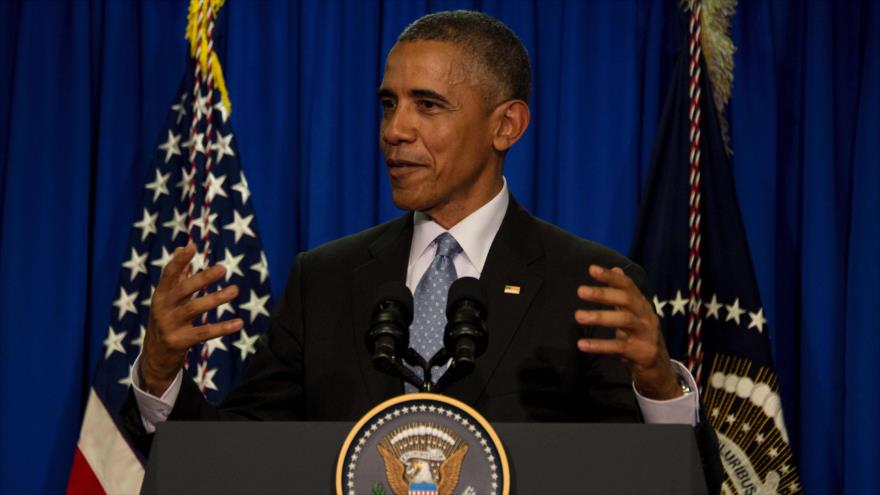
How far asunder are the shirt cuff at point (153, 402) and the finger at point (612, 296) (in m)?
0.70

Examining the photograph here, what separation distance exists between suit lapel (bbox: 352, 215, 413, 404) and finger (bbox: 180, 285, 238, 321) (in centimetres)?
46

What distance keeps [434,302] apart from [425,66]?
49 centimetres

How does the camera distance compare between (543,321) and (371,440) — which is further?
(543,321)

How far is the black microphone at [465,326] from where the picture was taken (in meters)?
1.52

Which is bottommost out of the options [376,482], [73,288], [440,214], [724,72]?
[73,288]

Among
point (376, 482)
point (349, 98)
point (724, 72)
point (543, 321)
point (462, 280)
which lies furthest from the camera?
point (349, 98)

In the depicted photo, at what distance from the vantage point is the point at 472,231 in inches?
90.4

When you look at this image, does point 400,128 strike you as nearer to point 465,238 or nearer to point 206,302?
point 465,238

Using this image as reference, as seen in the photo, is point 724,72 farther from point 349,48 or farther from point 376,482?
point 376,482

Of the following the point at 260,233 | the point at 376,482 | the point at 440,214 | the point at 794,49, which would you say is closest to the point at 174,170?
Result: the point at 260,233

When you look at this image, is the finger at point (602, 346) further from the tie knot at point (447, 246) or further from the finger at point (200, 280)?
the tie knot at point (447, 246)

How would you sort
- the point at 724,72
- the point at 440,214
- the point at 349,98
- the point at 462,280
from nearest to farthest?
the point at 462,280, the point at 440,214, the point at 724,72, the point at 349,98

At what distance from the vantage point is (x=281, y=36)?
3.74m

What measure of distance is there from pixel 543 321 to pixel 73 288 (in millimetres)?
2065
